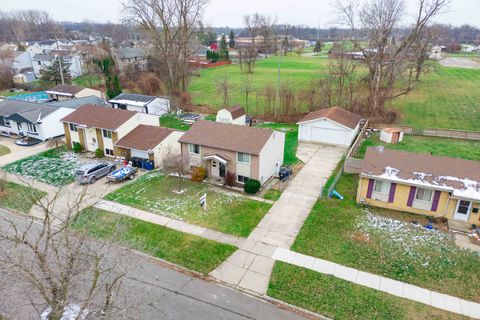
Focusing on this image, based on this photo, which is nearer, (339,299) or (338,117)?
(339,299)

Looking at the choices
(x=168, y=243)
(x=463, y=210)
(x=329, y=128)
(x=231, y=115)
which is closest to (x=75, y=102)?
(x=231, y=115)

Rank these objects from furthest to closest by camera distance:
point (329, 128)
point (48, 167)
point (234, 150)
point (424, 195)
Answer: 1. point (329, 128)
2. point (48, 167)
3. point (234, 150)
4. point (424, 195)

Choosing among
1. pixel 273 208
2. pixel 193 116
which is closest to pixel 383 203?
pixel 273 208

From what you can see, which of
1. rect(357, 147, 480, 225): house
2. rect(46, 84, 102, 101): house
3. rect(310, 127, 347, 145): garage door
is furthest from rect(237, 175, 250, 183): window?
→ rect(46, 84, 102, 101): house

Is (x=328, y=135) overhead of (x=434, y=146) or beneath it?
overhead

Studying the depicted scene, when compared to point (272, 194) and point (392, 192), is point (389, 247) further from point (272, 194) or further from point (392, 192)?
point (272, 194)

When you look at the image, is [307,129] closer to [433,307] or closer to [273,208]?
[273,208]

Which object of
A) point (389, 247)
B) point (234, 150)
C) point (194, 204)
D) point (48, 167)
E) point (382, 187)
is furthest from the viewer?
point (48, 167)

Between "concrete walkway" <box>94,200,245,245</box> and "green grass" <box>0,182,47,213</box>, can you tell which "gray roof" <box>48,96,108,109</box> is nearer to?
"green grass" <box>0,182,47,213</box>
